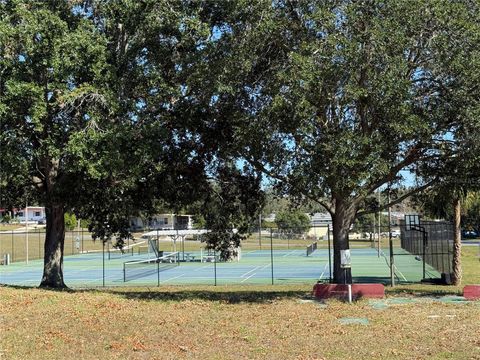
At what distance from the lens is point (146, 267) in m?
40.4

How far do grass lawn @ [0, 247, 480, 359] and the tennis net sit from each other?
16647 millimetres

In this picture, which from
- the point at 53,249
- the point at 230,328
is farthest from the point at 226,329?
the point at 53,249

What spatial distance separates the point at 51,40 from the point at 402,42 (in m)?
8.77

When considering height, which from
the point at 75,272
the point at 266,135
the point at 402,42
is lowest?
the point at 75,272

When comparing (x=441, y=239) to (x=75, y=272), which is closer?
(x=441, y=239)

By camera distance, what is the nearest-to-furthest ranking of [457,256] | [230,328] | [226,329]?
[226,329]
[230,328]
[457,256]

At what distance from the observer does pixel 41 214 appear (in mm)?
128875

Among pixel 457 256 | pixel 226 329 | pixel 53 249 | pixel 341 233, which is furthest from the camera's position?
pixel 457 256

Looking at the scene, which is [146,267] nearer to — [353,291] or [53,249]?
[53,249]

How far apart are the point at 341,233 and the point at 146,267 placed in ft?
83.3

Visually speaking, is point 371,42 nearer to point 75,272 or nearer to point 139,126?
point 139,126

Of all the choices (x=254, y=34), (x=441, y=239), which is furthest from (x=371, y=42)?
(x=441, y=239)

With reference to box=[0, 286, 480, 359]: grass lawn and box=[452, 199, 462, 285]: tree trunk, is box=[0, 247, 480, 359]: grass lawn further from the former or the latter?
box=[452, 199, 462, 285]: tree trunk

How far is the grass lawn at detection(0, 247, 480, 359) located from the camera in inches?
351
